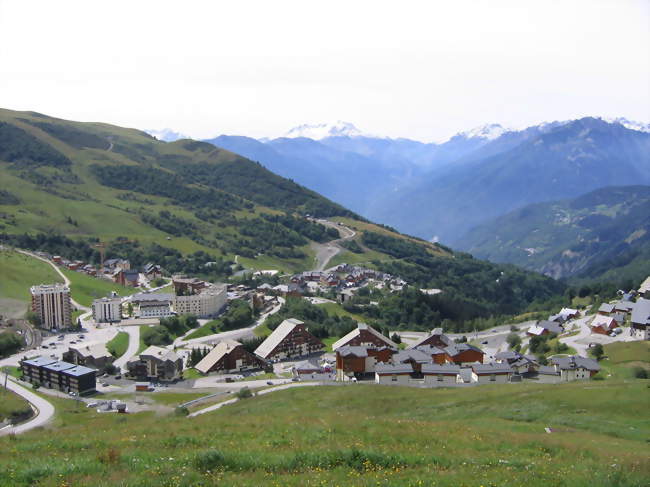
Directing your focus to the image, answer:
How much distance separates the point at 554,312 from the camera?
125500mm

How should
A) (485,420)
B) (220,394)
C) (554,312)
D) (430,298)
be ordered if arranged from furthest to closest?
(430,298), (554,312), (220,394), (485,420)

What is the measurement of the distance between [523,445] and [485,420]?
13.0 metres

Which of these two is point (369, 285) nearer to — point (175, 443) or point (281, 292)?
point (281, 292)

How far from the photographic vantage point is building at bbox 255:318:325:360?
83125 millimetres

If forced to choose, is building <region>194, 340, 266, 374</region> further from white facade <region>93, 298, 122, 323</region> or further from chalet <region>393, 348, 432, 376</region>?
white facade <region>93, 298, 122, 323</region>

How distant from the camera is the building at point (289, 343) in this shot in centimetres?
8312

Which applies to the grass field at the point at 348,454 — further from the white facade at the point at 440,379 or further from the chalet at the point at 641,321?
the chalet at the point at 641,321

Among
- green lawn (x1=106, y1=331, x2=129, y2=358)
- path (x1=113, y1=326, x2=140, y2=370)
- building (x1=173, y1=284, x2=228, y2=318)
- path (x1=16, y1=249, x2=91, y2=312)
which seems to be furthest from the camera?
path (x1=16, y1=249, x2=91, y2=312)

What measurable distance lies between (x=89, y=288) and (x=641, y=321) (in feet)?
327

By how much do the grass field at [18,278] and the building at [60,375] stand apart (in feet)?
110

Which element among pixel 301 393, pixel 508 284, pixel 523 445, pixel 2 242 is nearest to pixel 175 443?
pixel 523 445

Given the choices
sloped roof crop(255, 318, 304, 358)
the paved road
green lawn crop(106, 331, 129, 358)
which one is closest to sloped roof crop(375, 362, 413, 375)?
sloped roof crop(255, 318, 304, 358)

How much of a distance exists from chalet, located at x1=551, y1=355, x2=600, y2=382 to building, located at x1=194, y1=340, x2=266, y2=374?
118ft

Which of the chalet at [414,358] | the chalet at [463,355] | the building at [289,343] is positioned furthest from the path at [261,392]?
the building at [289,343]
